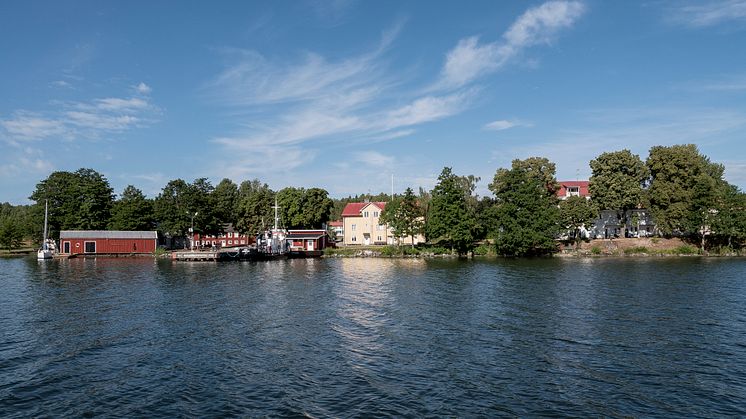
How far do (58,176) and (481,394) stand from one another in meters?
114

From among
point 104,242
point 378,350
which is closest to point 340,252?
point 104,242

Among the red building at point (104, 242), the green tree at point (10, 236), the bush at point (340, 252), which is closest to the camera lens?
the bush at point (340, 252)

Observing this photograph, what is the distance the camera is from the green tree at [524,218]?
77.8 metres

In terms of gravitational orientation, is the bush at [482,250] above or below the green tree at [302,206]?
below

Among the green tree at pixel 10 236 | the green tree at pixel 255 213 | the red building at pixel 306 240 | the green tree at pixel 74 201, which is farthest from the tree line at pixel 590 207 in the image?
the green tree at pixel 10 236

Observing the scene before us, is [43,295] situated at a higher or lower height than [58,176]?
lower


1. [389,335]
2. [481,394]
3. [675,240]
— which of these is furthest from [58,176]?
[675,240]

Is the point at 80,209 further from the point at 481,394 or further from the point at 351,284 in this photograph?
the point at 481,394

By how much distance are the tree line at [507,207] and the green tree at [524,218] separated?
16 cm

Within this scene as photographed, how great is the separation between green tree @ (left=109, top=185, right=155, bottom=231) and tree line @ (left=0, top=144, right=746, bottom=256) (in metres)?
0.20

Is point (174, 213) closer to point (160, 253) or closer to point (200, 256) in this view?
point (160, 253)

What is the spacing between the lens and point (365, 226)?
109 meters

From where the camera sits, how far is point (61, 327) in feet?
90.8

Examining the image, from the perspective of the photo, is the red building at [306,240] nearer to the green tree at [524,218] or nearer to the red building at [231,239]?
the red building at [231,239]
